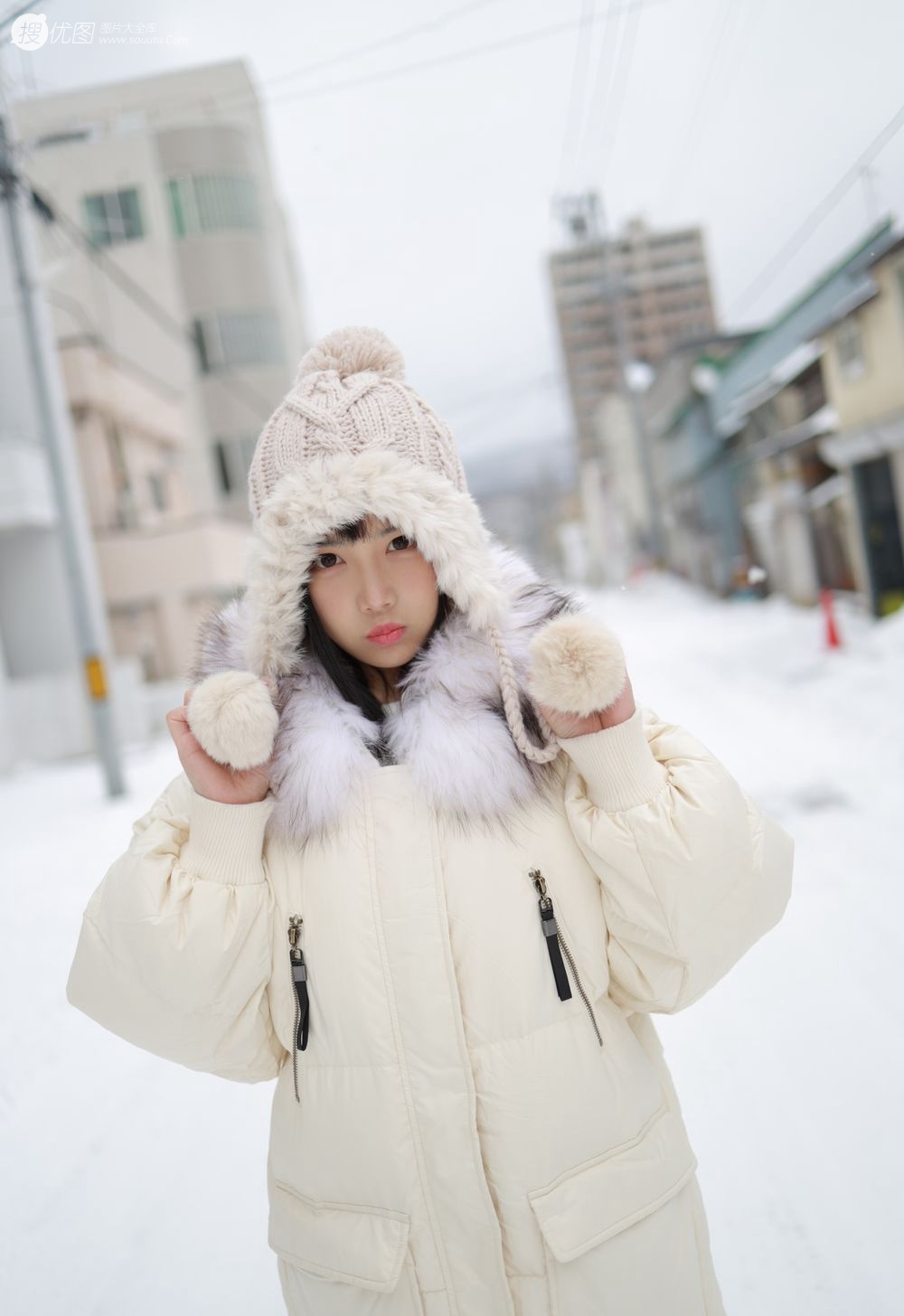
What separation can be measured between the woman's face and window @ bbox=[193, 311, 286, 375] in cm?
932

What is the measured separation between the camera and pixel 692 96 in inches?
82.5

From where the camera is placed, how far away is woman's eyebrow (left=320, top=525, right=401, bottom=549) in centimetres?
114

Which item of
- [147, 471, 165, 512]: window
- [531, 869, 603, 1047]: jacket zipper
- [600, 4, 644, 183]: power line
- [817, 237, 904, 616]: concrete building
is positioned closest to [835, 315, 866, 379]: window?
[817, 237, 904, 616]: concrete building

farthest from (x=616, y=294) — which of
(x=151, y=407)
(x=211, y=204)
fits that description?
(x=151, y=407)

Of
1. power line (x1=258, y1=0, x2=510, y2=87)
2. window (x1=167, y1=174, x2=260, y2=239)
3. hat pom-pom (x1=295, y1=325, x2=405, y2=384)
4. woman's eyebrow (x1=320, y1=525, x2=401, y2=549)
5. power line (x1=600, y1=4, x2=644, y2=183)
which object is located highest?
window (x1=167, y1=174, x2=260, y2=239)

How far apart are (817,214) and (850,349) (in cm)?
89

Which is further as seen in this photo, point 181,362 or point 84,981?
point 181,362

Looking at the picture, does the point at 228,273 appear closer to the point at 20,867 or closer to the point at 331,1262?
the point at 20,867

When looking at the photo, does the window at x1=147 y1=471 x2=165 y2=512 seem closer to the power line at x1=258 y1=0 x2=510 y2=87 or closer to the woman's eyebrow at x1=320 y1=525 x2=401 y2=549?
the power line at x1=258 y1=0 x2=510 y2=87

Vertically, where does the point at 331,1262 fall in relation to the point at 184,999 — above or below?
below

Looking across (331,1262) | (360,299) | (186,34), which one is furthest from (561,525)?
(331,1262)

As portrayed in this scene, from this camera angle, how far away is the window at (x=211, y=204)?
25.3 ft

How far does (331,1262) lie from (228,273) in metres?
11.1

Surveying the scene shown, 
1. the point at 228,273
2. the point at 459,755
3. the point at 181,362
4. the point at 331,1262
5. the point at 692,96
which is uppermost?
the point at 228,273
